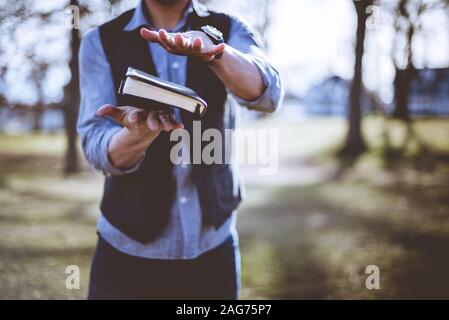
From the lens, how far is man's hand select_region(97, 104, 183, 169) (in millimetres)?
1124

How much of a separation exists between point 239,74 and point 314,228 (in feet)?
17.2

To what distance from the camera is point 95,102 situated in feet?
4.80

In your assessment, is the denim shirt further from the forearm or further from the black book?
the black book

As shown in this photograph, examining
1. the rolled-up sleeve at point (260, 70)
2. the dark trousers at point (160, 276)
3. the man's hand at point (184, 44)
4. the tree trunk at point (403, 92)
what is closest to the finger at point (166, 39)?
the man's hand at point (184, 44)

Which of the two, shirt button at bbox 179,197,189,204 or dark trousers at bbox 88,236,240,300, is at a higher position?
shirt button at bbox 179,197,189,204

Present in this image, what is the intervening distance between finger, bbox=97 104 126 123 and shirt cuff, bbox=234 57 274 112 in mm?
355

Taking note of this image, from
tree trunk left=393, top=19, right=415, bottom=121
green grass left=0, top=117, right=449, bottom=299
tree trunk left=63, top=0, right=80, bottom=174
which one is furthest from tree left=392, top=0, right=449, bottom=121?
tree trunk left=63, top=0, right=80, bottom=174

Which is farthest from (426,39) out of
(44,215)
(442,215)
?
(44,215)

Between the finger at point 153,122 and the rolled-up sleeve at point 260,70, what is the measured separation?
0.99 feet

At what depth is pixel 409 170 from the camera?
10.7m

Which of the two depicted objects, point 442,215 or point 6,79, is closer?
point 442,215

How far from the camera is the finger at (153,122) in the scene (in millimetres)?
1119
